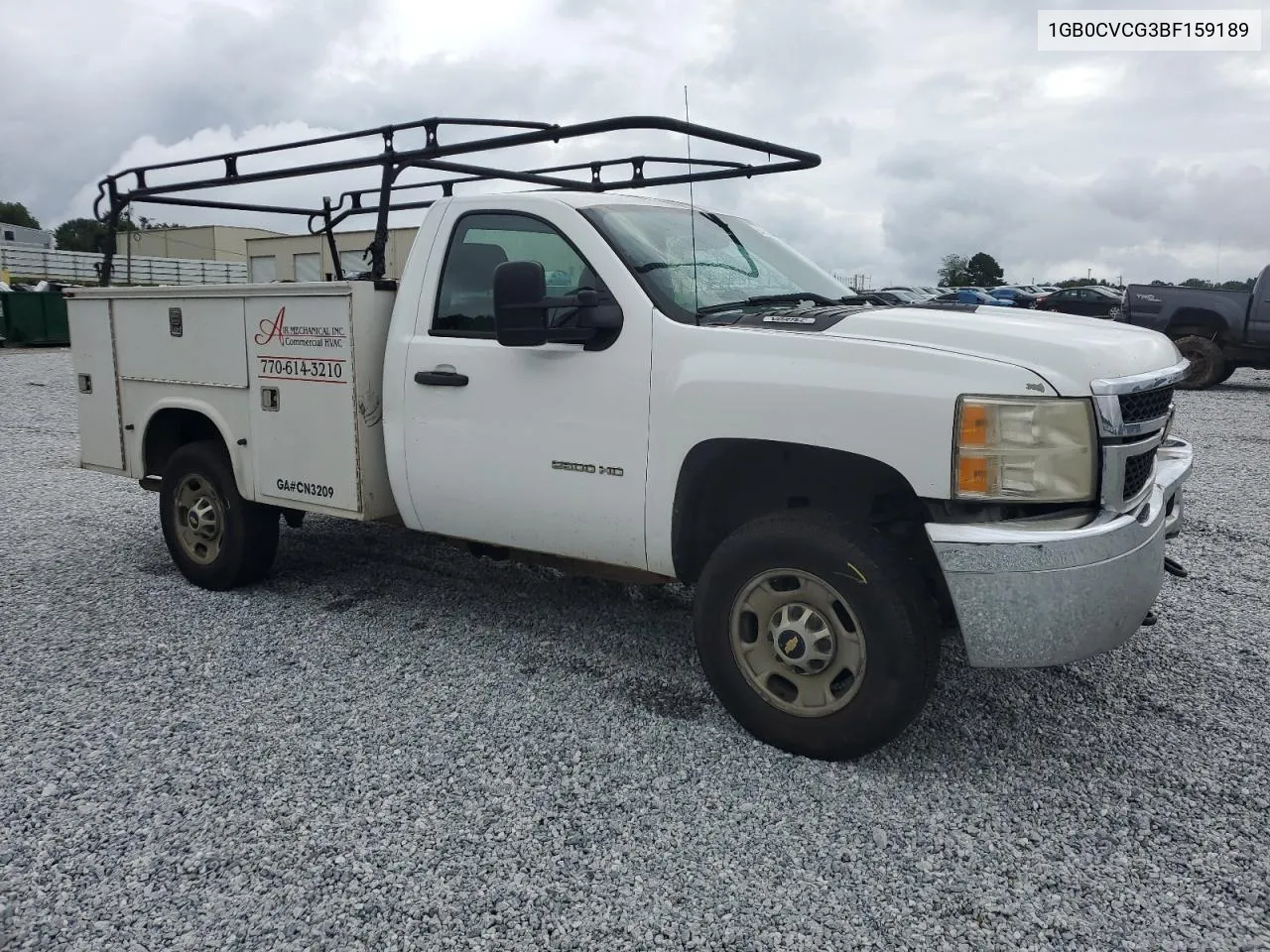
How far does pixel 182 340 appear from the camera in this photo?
213 inches

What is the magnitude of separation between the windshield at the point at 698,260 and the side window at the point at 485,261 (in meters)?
0.24

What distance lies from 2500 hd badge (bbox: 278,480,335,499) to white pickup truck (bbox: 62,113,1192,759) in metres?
0.01

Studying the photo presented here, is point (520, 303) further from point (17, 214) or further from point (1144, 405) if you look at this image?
point (17, 214)

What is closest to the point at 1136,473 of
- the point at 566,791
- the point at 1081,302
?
the point at 566,791

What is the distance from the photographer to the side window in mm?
4227

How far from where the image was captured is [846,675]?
3502 mm

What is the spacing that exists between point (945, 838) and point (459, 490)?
2.47m

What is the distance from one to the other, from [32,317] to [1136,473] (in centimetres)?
2888

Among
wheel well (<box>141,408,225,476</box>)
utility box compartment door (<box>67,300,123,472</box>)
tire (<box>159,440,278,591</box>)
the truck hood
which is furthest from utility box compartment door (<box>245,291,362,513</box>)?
the truck hood

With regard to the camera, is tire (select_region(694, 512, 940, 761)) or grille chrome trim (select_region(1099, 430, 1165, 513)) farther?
tire (select_region(694, 512, 940, 761))

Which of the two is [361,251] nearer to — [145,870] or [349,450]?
[349,450]

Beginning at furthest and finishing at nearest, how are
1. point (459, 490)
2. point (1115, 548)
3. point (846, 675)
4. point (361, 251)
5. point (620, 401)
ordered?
point (361, 251), point (459, 490), point (620, 401), point (846, 675), point (1115, 548)

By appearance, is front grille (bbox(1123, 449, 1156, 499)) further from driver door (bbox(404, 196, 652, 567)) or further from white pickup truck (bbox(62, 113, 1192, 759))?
driver door (bbox(404, 196, 652, 567))

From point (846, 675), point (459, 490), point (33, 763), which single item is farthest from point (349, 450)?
point (846, 675)
